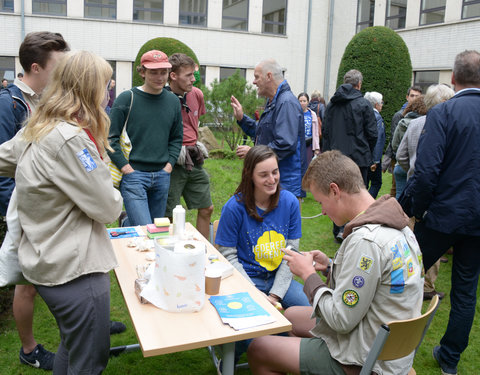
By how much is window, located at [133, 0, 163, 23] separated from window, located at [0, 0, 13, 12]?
442 centimetres

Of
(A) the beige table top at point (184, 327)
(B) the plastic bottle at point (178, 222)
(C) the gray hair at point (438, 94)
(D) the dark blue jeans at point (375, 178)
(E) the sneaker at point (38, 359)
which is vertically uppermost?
(C) the gray hair at point (438, 94)

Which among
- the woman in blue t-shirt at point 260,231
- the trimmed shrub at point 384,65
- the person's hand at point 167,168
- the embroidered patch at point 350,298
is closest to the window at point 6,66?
the trimmed shrub at point 384,65

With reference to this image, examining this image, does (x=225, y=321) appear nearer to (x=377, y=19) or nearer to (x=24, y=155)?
(x=24, y=155)

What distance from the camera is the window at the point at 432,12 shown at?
1561 cm

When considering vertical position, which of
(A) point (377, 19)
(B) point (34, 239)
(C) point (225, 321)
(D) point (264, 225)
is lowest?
(C) point (225, 321)

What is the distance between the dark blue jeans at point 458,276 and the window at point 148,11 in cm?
1723

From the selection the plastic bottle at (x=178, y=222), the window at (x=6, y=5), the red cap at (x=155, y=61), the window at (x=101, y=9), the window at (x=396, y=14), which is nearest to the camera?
the plastic bottle at (x=178, y=222)

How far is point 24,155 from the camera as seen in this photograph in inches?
74.0

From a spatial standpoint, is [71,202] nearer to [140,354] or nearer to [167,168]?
[140,354]

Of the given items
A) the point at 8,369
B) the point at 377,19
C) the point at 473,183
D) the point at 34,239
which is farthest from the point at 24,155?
the point at 377,19

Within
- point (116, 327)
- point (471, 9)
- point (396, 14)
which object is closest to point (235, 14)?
point (396, 14)

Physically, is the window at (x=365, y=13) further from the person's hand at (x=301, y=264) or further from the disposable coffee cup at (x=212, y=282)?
the disposable coffee cup at (x=212, y=282)

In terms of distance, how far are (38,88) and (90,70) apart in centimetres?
90

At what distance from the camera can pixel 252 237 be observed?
288 cm
